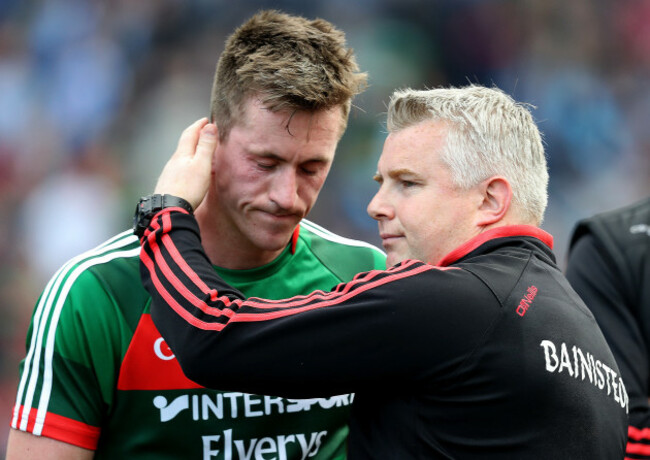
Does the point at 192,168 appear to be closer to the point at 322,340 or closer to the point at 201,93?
the point at 322,340

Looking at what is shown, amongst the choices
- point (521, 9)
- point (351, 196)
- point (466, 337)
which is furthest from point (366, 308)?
point (521, 9)

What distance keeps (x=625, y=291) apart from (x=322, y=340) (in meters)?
1.60

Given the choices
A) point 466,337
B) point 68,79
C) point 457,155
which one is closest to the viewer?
point 466,337

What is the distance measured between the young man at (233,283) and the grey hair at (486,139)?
372mm

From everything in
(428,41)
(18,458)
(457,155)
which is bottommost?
(18,458)

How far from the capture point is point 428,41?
7.90m

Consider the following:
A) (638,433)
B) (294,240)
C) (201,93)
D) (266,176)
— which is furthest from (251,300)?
(201,93)

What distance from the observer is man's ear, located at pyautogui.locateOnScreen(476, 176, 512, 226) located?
210 cm

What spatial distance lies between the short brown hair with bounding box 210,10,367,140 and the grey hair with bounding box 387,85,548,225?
0.32 metres

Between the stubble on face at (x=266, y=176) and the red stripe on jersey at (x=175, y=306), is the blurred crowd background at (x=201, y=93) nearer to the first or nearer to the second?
the stubble on face at (x=266, y=176)

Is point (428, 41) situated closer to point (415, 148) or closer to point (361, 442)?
point (415, 148)

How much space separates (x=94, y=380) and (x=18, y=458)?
0.97ft

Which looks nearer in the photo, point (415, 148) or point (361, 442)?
point (361, 442)

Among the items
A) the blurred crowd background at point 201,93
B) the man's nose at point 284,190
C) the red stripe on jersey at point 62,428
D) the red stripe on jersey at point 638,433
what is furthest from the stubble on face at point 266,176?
the blurred crowd background at point 201,93
